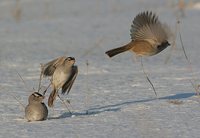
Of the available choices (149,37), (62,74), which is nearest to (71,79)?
(62,74)

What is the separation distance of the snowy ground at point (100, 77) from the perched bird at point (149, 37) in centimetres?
39

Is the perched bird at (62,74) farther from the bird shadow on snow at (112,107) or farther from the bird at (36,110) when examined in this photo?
the bird at (36,110)

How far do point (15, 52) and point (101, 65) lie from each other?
1388 millimetres

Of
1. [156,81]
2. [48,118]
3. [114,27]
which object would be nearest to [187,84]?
[156,81]

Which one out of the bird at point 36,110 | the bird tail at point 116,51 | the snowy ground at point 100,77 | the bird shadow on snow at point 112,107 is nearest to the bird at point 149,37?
the bird tail at point 116,51

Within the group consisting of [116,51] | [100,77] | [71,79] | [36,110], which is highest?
[116,51]

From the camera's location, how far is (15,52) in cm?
798

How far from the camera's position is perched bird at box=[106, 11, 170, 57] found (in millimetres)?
5000

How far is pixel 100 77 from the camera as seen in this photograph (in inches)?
247

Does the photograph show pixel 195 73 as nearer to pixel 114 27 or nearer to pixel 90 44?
pixel 90 44

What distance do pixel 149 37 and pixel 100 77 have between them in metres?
1.33

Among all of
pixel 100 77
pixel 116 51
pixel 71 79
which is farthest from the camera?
pixel 100 77

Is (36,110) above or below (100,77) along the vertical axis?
above

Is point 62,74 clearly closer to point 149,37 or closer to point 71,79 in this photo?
point 71,79
